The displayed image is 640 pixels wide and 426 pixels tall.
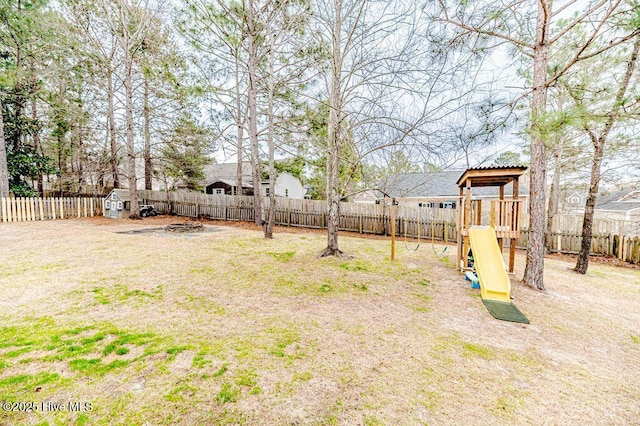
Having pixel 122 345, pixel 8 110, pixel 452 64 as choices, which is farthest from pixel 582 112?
pixel 8 110

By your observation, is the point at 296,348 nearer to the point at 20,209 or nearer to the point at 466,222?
the point at 466,222

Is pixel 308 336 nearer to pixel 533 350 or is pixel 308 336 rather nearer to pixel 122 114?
pixel 533 350

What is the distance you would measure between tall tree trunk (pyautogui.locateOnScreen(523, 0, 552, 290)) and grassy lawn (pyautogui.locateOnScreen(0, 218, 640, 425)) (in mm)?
535

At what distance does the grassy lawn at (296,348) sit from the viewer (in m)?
1.94

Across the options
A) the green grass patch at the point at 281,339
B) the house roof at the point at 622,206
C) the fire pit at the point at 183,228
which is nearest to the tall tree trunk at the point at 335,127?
the green grass patch at the point at 281,339

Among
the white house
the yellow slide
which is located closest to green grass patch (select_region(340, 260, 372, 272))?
the yellow slide

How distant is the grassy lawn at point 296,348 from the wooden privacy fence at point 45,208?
289 inches

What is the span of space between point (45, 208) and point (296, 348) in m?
14.7

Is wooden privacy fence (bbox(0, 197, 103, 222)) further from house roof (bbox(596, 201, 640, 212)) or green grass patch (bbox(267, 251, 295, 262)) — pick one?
house roof (bbox(596, 201, 640, 212))

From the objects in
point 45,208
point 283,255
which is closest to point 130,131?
point 45,208

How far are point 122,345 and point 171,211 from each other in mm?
13800

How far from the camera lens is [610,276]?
6742 millimetres

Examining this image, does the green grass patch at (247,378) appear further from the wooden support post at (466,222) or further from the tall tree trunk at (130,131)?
the tall tree trunk at (130,131)

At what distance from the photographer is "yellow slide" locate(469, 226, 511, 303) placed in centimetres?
452
